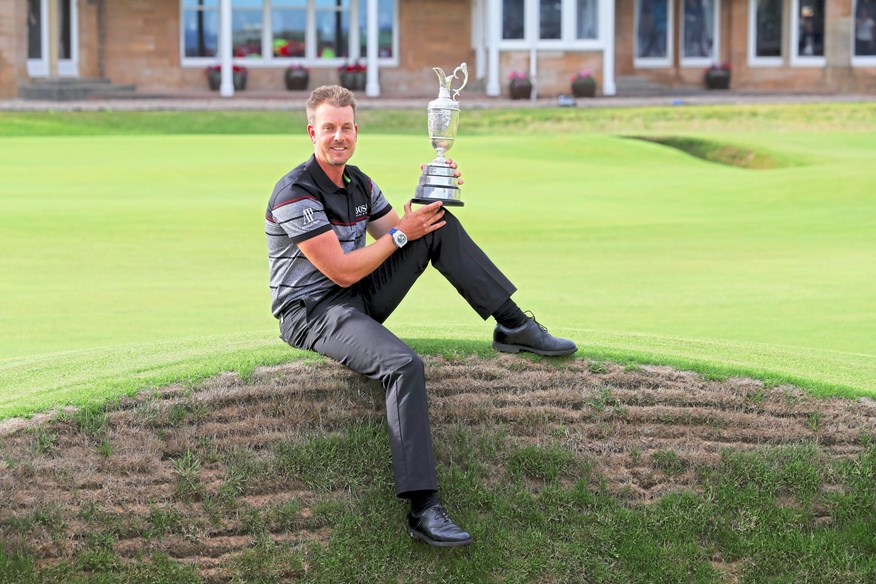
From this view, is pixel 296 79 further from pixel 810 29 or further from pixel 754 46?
pixel 810 29

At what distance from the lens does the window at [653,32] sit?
36.1 metres

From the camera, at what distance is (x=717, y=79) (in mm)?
35406

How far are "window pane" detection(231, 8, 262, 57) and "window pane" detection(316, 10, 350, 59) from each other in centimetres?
154

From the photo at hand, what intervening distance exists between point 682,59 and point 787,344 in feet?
91.6

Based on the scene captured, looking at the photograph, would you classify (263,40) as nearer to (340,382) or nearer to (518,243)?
(518,243)

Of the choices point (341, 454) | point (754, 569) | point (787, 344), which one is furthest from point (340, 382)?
point (787, 344)

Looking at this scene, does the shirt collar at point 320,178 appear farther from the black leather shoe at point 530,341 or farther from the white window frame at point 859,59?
the white window frame at point 859,59

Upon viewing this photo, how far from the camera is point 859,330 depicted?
31.9 feet

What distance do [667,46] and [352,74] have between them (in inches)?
341

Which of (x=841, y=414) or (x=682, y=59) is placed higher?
(x=682, y=59)

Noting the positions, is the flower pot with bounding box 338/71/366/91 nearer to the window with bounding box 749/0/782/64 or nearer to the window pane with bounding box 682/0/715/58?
the window pane with bounding box 682/0/715/58

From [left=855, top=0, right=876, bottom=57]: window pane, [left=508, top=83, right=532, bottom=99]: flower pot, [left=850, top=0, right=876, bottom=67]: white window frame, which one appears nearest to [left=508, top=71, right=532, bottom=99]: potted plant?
[left=508, top=83, right=532, bottom=99]: flower pot

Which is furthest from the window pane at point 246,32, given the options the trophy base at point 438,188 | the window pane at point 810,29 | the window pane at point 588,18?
the trophy base at point 438,188

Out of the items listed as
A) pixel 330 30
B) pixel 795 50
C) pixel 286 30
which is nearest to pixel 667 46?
pixel 795 50
